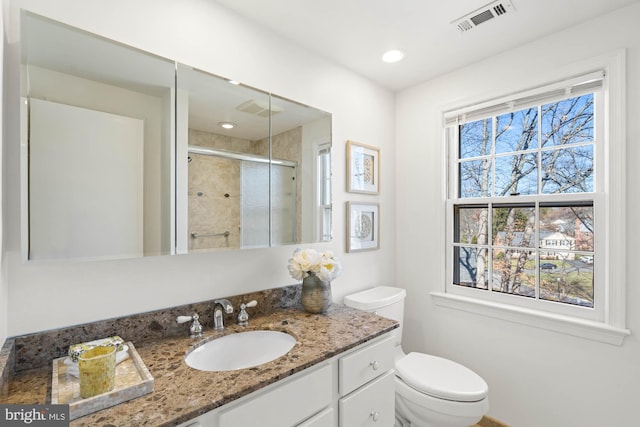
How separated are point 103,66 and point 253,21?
788 millimetres

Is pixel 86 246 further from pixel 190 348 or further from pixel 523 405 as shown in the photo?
pixel 523 405

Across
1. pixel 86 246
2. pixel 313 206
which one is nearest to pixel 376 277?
pixel 313 206

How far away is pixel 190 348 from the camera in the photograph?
45.4 inches

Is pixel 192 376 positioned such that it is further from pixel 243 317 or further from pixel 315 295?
pixel 315 295

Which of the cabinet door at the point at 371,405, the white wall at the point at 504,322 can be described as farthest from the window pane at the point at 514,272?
the cabinet door at the point at 371,405

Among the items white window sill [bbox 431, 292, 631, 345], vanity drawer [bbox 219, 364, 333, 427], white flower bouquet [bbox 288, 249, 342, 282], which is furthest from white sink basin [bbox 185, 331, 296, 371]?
white window sill [bbox 431, 292, 631, 345]

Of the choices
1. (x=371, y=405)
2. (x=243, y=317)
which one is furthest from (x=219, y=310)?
(x=371, y=405)

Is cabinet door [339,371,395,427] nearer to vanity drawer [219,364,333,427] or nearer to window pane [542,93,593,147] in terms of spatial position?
vanity drawer [219,364,333,427]

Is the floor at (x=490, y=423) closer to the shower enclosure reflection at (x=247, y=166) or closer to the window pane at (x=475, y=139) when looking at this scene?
the shower enclosure reflection at (x=247, y=166)

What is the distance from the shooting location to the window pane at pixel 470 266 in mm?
2025

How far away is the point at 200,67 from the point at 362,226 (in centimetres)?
133

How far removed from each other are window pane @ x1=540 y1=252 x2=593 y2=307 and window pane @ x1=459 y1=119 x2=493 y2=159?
30.0 inches

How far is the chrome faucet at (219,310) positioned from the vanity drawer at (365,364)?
539 mm
